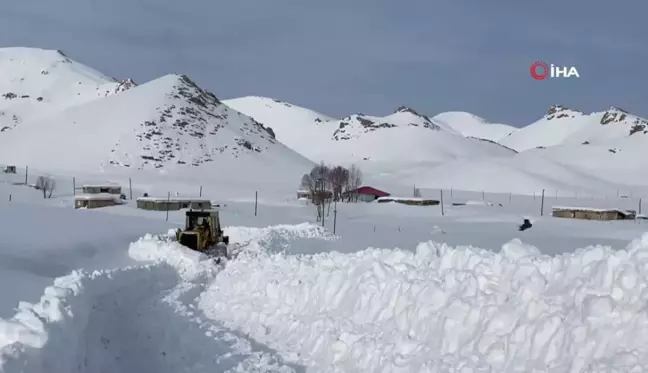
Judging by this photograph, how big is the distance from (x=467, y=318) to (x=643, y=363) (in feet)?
6.27

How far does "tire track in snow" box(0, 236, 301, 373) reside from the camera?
624 cm

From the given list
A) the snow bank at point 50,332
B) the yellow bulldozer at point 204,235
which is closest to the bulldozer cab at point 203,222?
the yellow bulldozer at point 204,235

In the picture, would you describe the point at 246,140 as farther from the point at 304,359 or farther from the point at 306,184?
the point at 304,359

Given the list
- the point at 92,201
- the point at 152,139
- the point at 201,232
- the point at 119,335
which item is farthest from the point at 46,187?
the point at 119,335

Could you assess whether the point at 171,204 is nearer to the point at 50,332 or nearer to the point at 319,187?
the point at 319,187

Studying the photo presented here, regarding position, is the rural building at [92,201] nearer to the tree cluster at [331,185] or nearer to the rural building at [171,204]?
the rural building at [171,204]

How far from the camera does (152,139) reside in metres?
122

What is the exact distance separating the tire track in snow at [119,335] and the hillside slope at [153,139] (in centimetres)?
9757

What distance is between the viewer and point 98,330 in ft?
29.4

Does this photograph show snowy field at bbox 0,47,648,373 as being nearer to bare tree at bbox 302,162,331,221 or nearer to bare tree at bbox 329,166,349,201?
bare tree at bbox 302,162,331,221

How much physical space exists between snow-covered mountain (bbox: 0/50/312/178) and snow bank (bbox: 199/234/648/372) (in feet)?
325

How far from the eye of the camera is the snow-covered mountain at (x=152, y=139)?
368 feet

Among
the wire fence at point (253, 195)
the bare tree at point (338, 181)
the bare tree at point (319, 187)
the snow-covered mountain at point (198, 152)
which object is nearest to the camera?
the bare tree at point (319, 187)

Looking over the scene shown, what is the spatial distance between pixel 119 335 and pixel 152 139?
4615 inches
